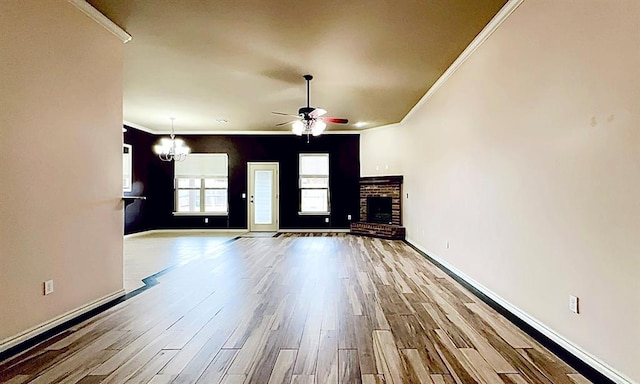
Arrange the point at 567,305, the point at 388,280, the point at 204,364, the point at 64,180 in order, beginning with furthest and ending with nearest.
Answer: the point at 388,280, the point at 64,180, the point at 567,305, the point at 204,364

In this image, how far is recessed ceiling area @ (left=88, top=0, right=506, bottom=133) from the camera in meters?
3.46

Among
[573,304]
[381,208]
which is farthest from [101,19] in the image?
[381,208]

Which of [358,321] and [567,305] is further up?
[567,305]

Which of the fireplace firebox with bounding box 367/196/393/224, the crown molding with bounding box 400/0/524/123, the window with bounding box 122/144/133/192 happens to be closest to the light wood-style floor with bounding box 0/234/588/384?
the crown molding with bounding box 400/0/524/123

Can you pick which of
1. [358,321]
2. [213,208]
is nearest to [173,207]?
[213,208]

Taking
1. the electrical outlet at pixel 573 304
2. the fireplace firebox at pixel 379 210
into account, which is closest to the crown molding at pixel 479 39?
the electrical outlet at pixel 573 304

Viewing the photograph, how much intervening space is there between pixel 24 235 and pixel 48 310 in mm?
669

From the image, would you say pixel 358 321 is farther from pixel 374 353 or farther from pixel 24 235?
pixel 24 235

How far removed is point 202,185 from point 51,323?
776cm

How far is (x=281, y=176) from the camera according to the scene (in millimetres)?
10438

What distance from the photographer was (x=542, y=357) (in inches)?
93.6

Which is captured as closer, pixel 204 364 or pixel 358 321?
pixel 204 364

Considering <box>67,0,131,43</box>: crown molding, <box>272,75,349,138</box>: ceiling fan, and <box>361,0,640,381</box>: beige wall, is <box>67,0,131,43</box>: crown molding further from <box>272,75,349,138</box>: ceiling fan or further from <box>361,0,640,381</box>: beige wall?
<box>361,0,640,381</box>: beige wall

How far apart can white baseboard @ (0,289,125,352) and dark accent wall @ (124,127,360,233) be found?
674 cm
